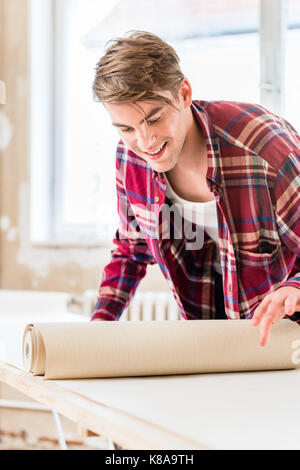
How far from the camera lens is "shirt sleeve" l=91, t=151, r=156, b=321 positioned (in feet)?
4.18

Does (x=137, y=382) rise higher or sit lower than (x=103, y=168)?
lower

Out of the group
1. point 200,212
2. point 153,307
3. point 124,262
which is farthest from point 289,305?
point 153,307

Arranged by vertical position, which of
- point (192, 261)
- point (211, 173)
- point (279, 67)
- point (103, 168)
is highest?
point (279, 67)

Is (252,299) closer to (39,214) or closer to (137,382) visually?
(137,382)

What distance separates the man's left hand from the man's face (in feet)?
1.34

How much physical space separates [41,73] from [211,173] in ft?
5.82

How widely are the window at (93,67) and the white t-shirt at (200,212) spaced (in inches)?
40.7

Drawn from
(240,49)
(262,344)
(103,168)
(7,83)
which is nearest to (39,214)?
(103,168)

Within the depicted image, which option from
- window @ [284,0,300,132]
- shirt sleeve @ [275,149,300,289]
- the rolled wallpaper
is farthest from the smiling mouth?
window @ [284,0,300,132]

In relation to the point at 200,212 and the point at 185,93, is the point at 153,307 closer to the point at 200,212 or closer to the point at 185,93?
the point at 200,212

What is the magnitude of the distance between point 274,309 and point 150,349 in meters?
0.19

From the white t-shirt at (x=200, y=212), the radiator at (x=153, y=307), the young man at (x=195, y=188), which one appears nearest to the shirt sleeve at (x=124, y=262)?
the young man at (x=195, y=188)

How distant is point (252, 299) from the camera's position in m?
1.23

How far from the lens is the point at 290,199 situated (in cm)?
110
